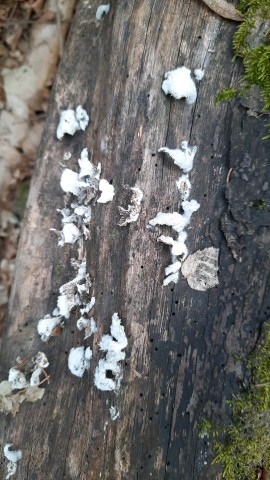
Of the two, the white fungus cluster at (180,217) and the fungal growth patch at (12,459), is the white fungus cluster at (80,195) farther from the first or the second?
the fungal growth patch at (12,459)

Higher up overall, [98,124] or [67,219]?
[98,124]

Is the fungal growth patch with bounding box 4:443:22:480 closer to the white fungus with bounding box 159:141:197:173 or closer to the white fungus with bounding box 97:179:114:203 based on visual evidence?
the white fungus with bounding box 97:179:114:203

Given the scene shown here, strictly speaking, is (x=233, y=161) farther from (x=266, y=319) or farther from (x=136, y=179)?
(x=266, y=319)

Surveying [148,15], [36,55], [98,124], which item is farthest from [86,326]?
[36,55]

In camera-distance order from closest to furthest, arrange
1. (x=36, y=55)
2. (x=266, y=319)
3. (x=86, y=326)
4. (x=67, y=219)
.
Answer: (x=266, y=319)
(x=86, y=326)
(x=67, y=219)
(x=36, y=55)

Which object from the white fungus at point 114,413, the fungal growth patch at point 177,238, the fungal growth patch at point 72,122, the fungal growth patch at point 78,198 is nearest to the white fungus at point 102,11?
the fungal growth patch at point 72,122

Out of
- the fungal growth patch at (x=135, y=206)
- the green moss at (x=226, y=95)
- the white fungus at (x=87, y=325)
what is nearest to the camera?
the green moss at (x=226, y=95)

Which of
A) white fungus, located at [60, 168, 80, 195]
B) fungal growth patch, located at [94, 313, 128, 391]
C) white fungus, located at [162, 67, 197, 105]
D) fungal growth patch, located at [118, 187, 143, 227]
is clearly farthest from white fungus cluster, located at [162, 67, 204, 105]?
fungal growth patch, located at [94, 313, 128, 391]
